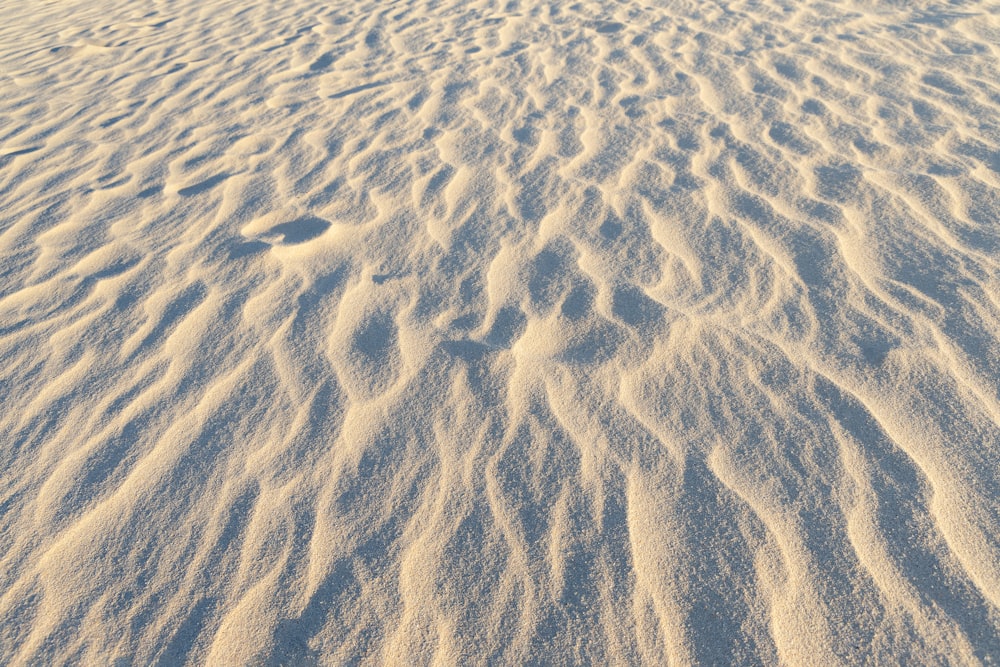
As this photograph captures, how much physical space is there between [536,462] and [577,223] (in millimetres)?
1414

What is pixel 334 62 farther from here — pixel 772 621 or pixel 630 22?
pixel 772 621

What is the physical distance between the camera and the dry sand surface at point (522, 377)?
1.70 m

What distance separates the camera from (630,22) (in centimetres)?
562

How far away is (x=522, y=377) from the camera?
2.31 meters

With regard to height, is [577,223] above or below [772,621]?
above

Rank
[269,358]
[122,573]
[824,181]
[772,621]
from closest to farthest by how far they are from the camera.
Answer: [772,621], [122,573], [269,358], [824,181]

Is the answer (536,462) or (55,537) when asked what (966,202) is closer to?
(536,462)

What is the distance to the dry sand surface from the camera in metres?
1.70

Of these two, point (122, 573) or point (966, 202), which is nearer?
point (122, 573)

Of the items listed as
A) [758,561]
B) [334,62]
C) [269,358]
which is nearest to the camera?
[758,561]

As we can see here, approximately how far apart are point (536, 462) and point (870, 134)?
2.83 meters

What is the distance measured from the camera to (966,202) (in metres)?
2.94

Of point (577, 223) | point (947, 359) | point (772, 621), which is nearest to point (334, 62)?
point (577, 223)

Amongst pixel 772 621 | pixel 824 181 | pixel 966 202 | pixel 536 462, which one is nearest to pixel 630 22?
pixel 824 181
